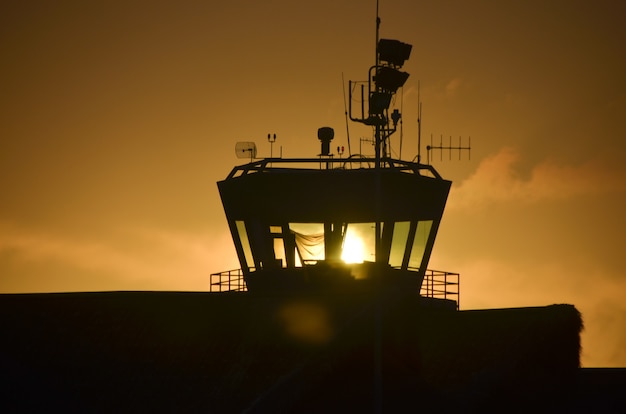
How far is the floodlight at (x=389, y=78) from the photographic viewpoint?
53688 millimetres

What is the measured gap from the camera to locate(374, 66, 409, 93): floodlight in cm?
5369

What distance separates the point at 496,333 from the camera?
4019cm

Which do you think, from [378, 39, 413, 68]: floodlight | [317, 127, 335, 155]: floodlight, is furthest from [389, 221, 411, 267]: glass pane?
[378, 39, 413, 68]: floodlight

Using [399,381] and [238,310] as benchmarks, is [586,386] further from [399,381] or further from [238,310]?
[238,310]

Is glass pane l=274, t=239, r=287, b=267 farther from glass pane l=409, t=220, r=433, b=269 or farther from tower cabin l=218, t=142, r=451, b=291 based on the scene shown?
glass pane l=409, t=220, r=433, b=269

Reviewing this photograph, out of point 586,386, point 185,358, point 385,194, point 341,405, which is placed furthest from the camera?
point 385,194

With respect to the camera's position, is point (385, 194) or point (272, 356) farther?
Answer: point (385, 194)

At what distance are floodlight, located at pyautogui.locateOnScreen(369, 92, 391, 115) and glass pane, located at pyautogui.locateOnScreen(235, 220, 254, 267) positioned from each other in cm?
996

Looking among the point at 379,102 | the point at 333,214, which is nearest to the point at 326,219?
the point at 333,214

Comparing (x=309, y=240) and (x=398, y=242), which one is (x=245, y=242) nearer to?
(x=309, y=240)

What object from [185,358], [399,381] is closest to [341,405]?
[399,381]

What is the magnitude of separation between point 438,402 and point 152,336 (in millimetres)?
10437

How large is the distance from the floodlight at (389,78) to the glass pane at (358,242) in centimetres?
646

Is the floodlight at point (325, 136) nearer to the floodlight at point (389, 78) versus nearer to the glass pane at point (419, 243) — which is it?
the floodlight at point (389, 78)
